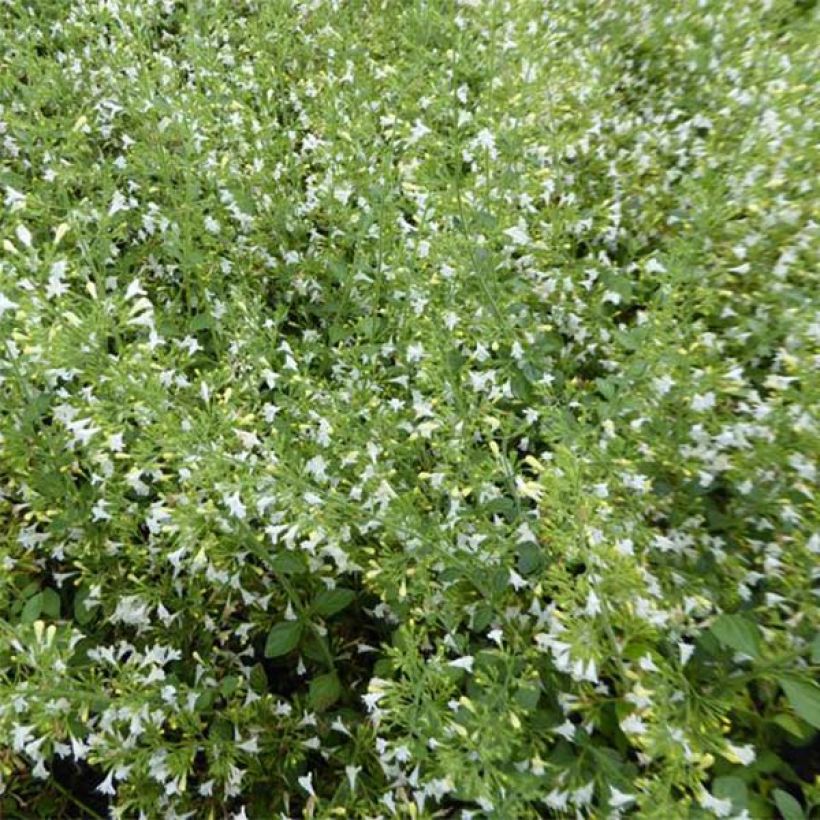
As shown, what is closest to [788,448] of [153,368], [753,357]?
[753,357]

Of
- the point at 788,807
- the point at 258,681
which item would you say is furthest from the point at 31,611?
the point at 788,807

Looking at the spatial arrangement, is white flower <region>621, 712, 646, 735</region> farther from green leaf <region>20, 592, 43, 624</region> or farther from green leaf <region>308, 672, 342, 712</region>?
green leaf <region>20, 592, 43, 624</region>

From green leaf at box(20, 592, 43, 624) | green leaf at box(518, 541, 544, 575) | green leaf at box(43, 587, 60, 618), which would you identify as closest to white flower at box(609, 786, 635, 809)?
green leaf at box(518, 541, 544, 575)

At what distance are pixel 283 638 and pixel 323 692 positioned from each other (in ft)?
0.78

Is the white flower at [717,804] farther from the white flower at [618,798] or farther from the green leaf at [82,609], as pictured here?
the green leaf at [82,609]

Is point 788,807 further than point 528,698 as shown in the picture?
No

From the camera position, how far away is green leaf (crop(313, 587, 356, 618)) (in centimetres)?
253

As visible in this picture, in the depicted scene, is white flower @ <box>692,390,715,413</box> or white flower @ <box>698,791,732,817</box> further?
white flower @ <box>692,390,715,413</box>

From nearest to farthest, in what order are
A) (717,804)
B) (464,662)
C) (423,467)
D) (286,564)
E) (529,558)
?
(717,804)
(464,662)
(529,558)
(286,564)
(423,467)

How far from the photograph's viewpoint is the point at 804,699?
6.06 feet

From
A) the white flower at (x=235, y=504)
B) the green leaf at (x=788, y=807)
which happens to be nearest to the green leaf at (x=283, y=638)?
the white flower at (x=235, y=504)

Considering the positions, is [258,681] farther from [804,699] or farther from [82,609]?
[804,699]

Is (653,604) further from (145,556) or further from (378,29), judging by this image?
(378,29)

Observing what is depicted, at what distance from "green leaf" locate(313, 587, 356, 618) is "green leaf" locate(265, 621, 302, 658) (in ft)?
0.30
